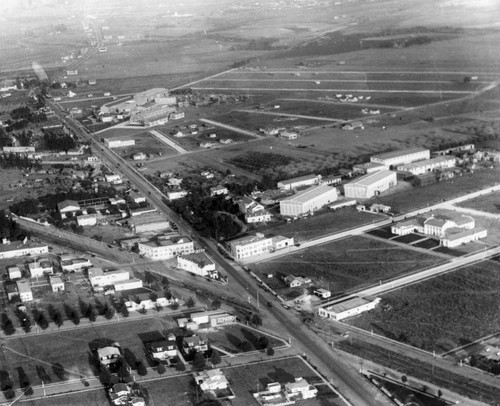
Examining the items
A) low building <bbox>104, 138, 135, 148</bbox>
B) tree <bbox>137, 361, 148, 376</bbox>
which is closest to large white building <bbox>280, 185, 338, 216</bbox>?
tree <bbox>137, 361, 148, 376</bbox>

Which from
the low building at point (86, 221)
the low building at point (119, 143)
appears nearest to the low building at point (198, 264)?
the low building at point (86, 221)

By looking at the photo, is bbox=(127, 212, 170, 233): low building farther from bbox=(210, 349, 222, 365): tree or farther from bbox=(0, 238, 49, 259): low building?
bbox=(210, 349, 222, 365): tree

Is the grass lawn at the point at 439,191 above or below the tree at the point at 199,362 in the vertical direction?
below

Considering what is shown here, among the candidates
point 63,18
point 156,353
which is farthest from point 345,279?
point 63,18

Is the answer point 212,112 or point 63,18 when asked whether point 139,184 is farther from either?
point 63,18

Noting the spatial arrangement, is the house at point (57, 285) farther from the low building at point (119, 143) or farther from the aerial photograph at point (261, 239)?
the low building at point (119, 143)

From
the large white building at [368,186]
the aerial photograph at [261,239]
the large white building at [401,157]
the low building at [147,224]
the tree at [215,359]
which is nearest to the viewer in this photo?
the aerial photograph at [261,239]
